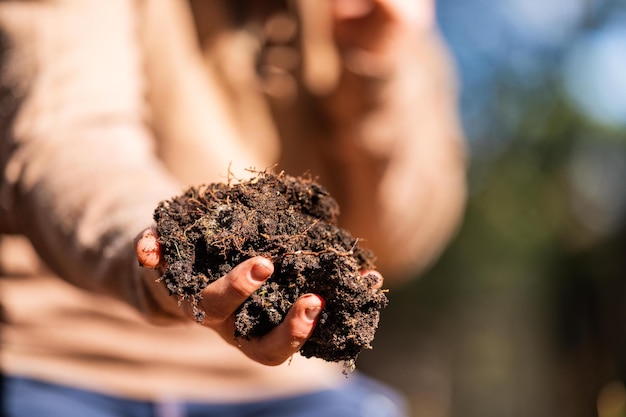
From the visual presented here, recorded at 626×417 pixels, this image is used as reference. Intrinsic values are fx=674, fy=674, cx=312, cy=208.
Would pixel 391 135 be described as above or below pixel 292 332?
above

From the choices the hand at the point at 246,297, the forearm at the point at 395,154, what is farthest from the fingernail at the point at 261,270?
the forearm at the point at 395,154

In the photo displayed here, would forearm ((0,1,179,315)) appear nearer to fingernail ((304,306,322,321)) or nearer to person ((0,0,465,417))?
person ((0,0,465,417))

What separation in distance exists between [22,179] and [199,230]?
59 centimetres

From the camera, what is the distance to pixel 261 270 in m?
0.98

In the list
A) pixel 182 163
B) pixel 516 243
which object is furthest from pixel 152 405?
pixel 516 243

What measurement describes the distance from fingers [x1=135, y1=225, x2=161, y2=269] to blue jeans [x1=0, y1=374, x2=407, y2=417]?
3.91ft

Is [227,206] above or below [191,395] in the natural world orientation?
above

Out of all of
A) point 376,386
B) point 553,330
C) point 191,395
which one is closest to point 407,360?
point 553,330

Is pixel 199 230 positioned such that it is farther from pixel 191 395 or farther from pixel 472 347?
pixel 472 347

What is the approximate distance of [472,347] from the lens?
12945 millimetres

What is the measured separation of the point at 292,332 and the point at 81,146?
69 centimetres

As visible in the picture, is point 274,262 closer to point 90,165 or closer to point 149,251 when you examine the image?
point 149,251

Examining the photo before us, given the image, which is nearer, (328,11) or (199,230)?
(199,230)

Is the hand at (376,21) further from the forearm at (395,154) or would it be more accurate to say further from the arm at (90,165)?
the arm at (90,165)
